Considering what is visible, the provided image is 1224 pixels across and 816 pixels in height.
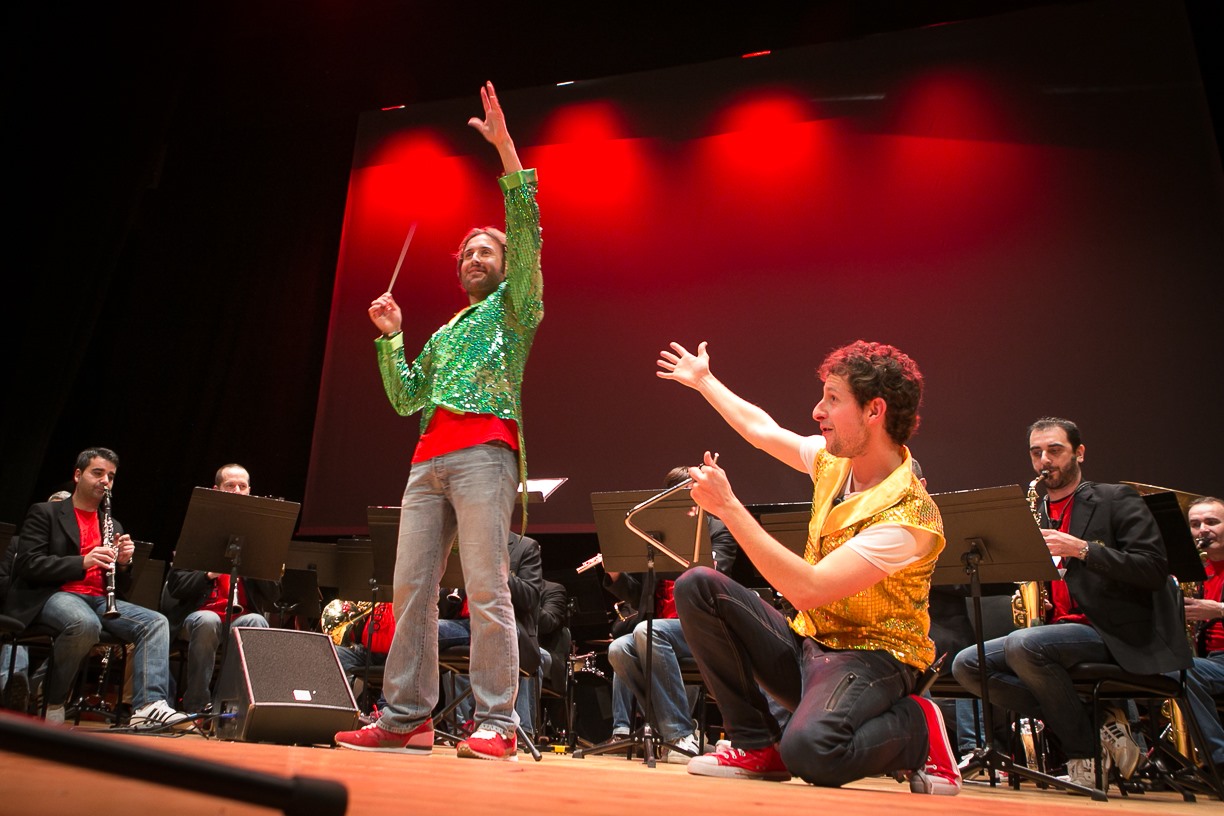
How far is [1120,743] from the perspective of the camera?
3752 millimetres

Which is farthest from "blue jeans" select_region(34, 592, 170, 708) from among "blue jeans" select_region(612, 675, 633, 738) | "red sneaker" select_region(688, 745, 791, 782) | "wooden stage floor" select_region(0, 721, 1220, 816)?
"red sneaker" select_region(688, 745, 791, 782)

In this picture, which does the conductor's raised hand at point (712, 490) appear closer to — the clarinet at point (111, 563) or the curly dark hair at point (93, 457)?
the clarinet at point (111, 563)

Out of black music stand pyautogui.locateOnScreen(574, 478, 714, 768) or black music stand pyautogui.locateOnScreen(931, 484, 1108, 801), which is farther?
black music stand pyautogui.locateOnScreen(574, 478, 714, 768)

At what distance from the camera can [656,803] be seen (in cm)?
118

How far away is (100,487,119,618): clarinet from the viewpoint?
477 centimetres

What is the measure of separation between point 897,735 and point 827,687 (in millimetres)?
195

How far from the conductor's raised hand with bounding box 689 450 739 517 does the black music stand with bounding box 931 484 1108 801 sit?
1.52 meters

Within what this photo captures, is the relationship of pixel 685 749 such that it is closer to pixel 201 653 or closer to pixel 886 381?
pixel 201 653

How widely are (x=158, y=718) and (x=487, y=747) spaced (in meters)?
2.63

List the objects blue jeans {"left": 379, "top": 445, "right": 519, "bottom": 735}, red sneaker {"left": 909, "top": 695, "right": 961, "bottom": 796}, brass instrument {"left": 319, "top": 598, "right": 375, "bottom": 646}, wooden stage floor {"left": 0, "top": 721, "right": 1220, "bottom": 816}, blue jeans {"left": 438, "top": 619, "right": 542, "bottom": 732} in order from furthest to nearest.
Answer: brass instrument {"left": 319, "top": 598, "right": 375, "bottom": 646}, blue jeans {"left": 438, "top": 619, "right": 542, "bottom": 732}, blue jeans {"left": 379, "top": 445, "right": 519, "bottom": 735}, red sneaker {"left": 909, "top": 695, "right": 961, "bottom": 796}, wooden stage floor {"left": 0, "top": 721, "right": 1220, "bottom": 816}

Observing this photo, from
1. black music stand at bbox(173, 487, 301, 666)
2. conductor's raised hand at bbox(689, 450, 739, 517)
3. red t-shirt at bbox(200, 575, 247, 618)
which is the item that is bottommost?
conductor's raised hand at bbox(689, 450, 739, 517)

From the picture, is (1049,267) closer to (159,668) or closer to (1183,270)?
(1183,270)

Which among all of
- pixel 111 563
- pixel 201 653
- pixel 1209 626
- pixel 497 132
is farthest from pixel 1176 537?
pixel 111 563

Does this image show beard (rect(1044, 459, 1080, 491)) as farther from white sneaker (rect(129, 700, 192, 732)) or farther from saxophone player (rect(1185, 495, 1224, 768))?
white sneaker (rect(129, 700, 192, 732))
